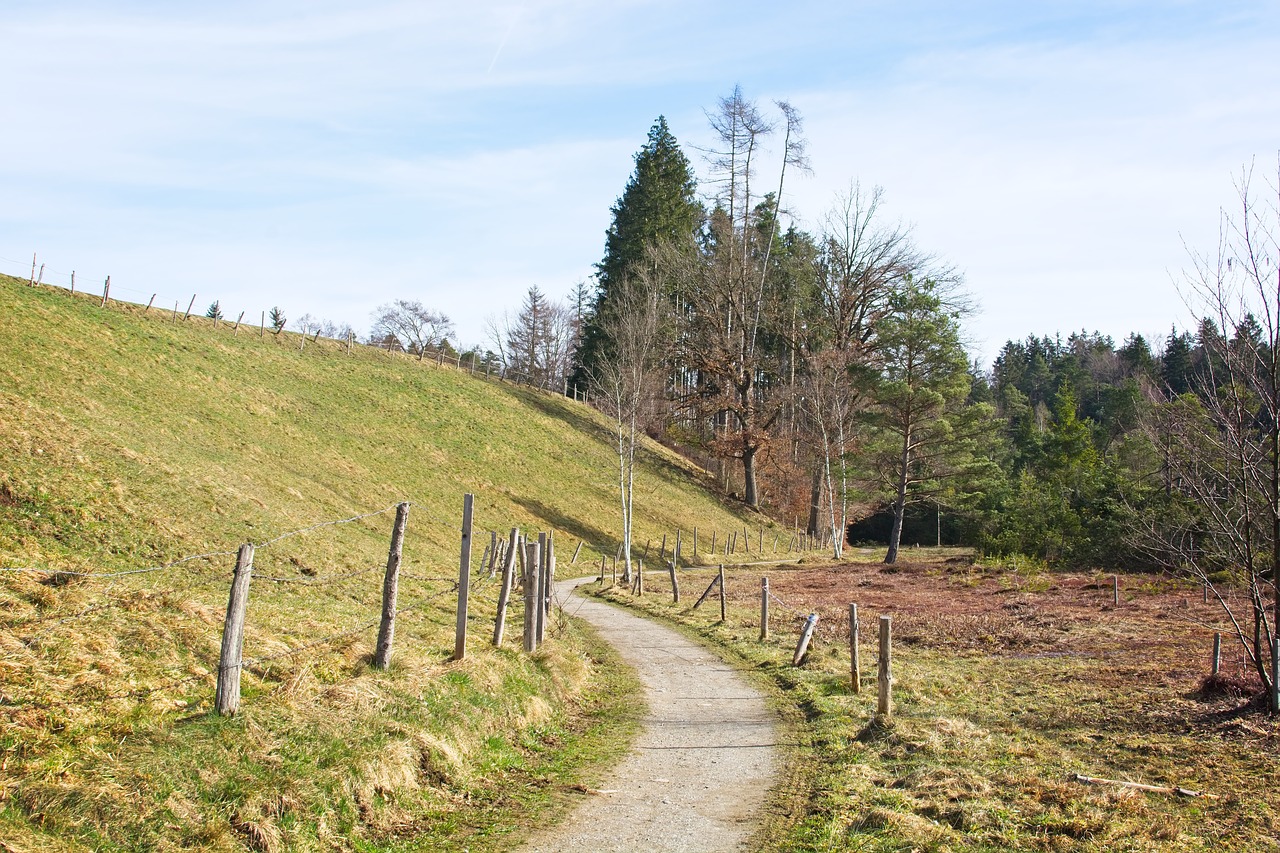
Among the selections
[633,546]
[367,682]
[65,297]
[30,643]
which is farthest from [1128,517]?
[65,297]

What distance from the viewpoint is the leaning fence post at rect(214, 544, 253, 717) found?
7637mm

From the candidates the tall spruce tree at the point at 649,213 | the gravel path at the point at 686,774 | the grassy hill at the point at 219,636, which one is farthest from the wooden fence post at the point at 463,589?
the tall spruce tree at the point at 649,213

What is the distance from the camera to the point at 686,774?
9.55 metres

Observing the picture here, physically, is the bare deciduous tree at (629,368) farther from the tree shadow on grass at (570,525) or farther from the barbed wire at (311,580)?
the barbed wire at (311,580)

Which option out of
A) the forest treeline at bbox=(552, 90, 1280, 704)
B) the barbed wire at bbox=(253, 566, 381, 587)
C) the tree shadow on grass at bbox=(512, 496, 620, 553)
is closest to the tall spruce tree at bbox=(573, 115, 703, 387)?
the forest treeline at bbox=(552, 90, 1280, 704)

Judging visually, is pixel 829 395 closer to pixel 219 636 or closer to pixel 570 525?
pixel 570 525

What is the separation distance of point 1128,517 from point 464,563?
28.7m

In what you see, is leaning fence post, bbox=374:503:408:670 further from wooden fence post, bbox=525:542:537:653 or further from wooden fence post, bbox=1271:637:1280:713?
wooden fence post, bbox=1271:637:1280:713

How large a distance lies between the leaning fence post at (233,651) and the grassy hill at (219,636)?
0.17 meters

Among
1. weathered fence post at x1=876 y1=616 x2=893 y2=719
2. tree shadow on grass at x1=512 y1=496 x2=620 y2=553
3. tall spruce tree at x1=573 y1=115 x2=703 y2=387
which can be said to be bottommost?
weathered fence post at x1=876 y1=616 x2=893 y2=719

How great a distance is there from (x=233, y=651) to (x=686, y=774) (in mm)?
4835

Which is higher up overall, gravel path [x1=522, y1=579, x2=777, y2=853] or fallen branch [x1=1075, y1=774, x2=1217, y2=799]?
fallen branch [x1=1075, y1=774, x2=1217, y2=799]

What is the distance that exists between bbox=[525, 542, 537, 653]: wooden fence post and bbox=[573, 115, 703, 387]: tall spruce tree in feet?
156

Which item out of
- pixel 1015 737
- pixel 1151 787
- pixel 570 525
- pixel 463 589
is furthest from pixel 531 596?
pixel 570 525
